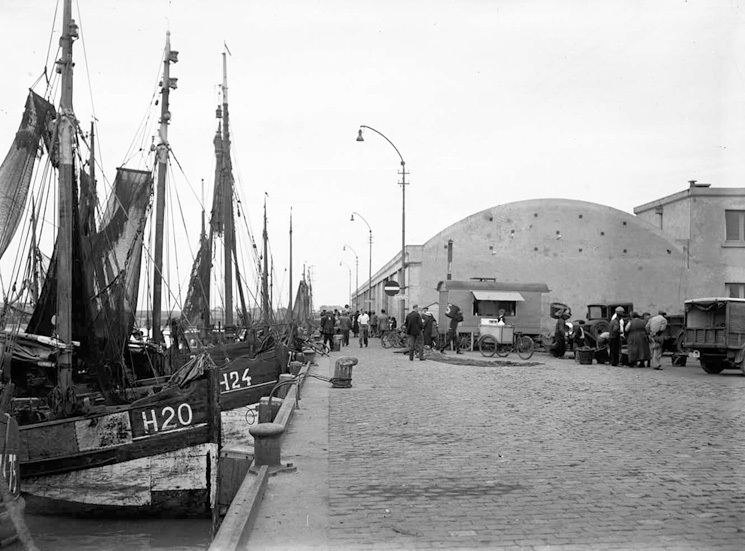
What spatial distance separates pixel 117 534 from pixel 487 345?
17371 mm

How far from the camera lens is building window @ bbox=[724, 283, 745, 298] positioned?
39.9m

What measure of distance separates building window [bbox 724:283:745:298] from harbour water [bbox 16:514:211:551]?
3628 centimetres

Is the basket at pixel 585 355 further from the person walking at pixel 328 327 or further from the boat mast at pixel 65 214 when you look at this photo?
the boat mast at pixel 65 214

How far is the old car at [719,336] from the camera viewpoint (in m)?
19.5

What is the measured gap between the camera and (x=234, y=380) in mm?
16875

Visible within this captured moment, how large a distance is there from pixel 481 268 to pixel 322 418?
3444 cm

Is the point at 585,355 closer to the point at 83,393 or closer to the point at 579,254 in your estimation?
the point at 83,393

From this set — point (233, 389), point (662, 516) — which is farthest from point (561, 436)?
point (233, 389)

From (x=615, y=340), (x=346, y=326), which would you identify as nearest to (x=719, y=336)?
(x=615, y=340)

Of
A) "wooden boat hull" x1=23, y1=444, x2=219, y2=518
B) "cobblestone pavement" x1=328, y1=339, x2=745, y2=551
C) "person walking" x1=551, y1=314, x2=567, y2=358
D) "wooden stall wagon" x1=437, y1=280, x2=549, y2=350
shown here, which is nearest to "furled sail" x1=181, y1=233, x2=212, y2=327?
"wooden stall wagon" x1=437, y1=280, x2=549, y2=350

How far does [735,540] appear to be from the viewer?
5191 millimetres

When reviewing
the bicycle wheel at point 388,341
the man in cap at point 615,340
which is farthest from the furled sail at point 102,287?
the bicycle wheel at point 388,341

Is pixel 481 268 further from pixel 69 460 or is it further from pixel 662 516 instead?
pixel 662 516

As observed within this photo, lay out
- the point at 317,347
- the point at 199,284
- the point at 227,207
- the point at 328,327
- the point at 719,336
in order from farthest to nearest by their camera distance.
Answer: the point at 199,284 → the point at 328,327 → the point at 227,207 → the point at 317,347 → the point at 719,336
